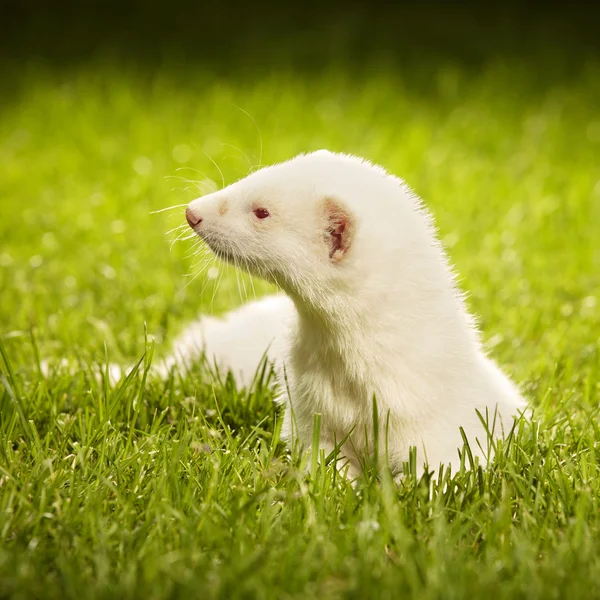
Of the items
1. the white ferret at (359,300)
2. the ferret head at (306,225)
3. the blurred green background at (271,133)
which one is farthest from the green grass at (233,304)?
the ferret head at (306,225)

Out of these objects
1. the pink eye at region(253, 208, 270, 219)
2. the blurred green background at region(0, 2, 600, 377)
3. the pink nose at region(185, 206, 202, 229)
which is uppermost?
the blurred green background at region(0, 2, 600, 377)

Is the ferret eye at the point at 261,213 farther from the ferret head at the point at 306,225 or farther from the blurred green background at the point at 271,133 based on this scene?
the blurred green background at the point at 271,133

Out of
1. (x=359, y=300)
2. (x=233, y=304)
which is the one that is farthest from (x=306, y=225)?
(x=233, y=304)

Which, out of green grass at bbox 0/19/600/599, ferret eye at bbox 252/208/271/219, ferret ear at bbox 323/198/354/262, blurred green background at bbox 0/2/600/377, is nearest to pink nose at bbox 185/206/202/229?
ferret eye at bbox 252/208/271/219

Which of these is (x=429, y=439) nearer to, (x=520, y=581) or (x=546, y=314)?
(x=520, y=581)

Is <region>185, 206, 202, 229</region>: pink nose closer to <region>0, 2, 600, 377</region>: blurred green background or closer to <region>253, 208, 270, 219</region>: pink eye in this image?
<region>253, 208, 270, 219</region>: pink eye

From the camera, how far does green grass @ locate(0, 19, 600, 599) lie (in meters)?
2.36

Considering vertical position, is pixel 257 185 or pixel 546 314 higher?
pixel 546 314

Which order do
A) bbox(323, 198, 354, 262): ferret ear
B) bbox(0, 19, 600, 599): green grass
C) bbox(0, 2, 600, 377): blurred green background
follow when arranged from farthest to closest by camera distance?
bbox(0, 2, 600, 377): blurred green background
bbox(323, 198, 354, 262): ferret ear
bbox(0, 19, 600, 599): green grass

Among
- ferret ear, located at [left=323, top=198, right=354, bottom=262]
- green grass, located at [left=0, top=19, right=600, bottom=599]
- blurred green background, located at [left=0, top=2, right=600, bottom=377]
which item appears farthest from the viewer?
blurred green background, located at [left=0, top=2, right=600, bottom=377]

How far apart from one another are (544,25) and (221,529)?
10483mm

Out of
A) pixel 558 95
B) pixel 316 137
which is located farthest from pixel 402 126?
pixel 558 95

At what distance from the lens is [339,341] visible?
2906 mm

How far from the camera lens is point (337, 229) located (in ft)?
9.41
